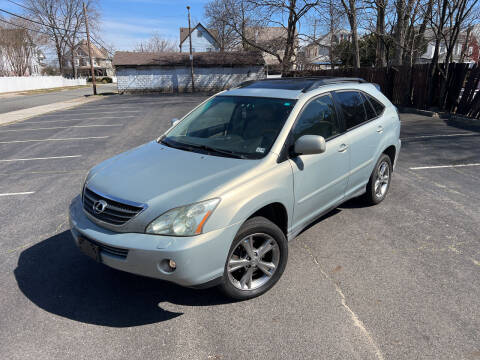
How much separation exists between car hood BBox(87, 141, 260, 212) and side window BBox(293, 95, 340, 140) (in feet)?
2.46

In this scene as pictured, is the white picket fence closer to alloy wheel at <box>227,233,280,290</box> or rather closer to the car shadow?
Result: the car shadow

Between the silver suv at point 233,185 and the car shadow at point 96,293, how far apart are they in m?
0.48

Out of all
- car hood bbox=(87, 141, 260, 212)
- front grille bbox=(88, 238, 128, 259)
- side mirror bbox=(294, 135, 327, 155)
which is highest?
side mirror bbox=(294, 135, 327, 155)

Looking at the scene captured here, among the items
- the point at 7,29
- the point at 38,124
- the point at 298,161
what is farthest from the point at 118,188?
the point at 7,29

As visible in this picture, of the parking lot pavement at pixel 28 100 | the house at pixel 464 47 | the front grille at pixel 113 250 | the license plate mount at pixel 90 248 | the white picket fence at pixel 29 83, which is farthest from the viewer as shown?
the white picket fence at pixel 29 83

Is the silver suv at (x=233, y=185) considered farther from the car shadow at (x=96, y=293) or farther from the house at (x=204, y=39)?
the house at (x=204, y=39)

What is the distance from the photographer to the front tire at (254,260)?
2854 mm

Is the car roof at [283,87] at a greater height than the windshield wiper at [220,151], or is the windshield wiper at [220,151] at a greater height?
the car roof at [283,87]

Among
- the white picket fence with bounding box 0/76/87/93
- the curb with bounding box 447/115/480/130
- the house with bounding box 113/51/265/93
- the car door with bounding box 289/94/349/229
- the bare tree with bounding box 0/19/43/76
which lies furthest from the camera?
the bare tree with bounding box 0/19/43/76

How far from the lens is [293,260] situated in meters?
3.65

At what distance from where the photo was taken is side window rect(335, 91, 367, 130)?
412 cm

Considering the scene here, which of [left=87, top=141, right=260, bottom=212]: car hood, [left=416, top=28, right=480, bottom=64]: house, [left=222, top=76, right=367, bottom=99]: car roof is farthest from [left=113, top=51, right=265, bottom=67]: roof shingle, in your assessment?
[left=87, top=141, right=260, bottom=212]: car hood

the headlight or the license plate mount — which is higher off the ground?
the headlight

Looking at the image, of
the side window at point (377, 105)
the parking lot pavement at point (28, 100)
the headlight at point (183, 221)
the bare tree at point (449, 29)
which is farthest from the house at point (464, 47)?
the parking lot pavement at point (28, 100)
